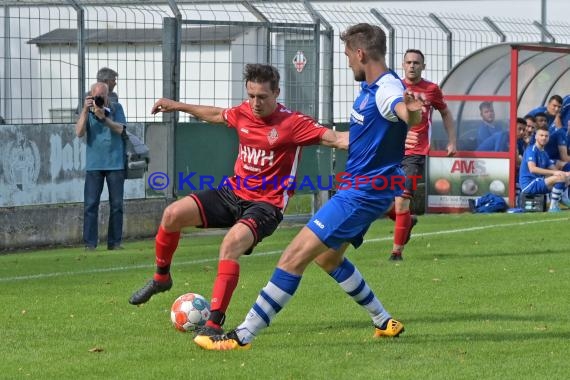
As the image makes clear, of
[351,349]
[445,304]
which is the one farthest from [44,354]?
[445,304]

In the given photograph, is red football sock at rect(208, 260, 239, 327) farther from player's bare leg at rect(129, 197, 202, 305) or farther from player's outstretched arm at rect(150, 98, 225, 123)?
player's outstretched arm at rect(150, 98, 225, 123)

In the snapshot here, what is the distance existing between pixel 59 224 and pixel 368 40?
9.36 meters

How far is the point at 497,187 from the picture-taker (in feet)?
72.7

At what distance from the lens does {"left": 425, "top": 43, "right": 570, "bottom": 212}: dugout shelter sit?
874 inches

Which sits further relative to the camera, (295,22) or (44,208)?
(295,22)

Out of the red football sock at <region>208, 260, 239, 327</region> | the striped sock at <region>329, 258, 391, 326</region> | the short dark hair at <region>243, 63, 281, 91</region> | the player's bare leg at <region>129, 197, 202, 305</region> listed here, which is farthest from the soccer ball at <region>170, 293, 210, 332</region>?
the short dark hair at <region>243, 63, 281, 91</region>

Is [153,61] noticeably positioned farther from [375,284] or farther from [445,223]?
[375,284]

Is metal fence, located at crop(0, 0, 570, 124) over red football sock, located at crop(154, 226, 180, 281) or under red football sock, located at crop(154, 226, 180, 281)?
over

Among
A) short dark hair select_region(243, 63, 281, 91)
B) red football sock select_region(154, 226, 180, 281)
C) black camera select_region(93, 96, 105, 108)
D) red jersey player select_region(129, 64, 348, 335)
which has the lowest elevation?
red football sock select_region(154, 226, 180, 281)

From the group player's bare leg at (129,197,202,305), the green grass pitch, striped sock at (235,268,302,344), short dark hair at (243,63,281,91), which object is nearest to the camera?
the green grass pitch

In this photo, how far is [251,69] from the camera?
9.11m

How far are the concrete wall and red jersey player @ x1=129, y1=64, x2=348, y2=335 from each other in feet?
23.6

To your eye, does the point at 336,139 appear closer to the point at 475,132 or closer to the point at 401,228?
the point at 401,228

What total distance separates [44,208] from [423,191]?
25.3 ft
